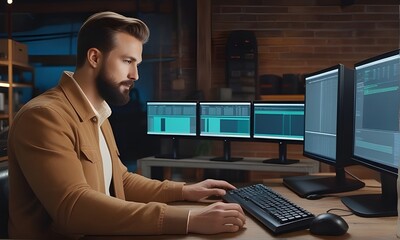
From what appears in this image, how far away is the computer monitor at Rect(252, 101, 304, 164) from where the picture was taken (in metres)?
2.62

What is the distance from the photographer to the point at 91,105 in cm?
123

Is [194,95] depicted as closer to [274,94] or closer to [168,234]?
[274,94]

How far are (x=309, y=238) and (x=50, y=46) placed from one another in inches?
160

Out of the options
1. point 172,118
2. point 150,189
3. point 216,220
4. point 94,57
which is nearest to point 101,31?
point 94,57

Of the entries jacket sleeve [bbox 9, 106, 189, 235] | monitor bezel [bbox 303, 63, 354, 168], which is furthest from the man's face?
monitor bezel [bbox 303, 63, 354, 168]

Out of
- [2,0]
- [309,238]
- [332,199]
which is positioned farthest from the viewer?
[2,0]

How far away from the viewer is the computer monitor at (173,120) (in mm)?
3037

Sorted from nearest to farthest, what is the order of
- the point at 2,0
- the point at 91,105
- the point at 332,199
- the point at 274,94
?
the point at 91,105
the point at 332,199
the point at 274,94
the point at 2,0

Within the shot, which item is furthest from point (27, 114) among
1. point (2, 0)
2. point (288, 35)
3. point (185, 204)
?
point (2, 0)

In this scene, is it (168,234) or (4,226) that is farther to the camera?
(4,226)

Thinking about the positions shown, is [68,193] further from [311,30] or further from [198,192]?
[311,30]

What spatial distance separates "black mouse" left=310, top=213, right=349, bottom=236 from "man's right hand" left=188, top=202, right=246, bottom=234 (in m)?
0.17

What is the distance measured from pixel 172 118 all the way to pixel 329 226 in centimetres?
220

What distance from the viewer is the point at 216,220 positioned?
0.96m
